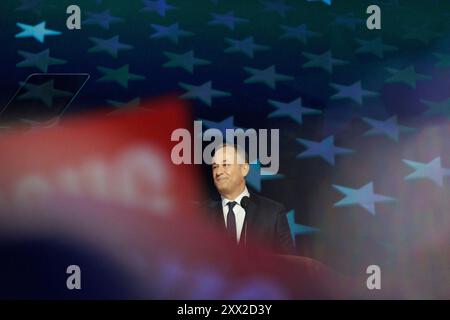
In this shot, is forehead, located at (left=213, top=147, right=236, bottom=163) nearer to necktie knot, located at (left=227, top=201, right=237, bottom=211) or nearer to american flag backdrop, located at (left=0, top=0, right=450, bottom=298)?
american flag backdrop, located at (left=0, top=0, right=450, bottom=298)

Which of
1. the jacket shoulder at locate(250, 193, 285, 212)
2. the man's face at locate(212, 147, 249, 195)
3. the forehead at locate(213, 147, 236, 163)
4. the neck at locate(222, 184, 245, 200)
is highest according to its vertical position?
the forehead at locate(213, 147, 236, 163)

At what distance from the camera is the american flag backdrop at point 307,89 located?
89.4 inches

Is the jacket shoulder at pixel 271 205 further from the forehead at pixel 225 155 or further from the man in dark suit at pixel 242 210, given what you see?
the forehead at pixel 225 155

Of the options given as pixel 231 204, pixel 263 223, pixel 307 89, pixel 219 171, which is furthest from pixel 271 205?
pixel 307 89

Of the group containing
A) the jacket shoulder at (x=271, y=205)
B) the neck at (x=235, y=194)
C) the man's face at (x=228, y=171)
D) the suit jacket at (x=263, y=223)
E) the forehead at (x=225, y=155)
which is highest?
the forehead at (x=225, y=155)

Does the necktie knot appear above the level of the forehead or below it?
below

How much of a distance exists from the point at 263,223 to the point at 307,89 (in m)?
0.70

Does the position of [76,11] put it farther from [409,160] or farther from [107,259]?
[409,160]

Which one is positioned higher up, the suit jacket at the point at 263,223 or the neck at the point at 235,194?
the neck at the point at 235,194

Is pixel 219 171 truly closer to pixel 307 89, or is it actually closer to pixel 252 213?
pixel 252 213

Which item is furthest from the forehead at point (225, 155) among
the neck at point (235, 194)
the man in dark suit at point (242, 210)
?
the neck at point (235, 194)

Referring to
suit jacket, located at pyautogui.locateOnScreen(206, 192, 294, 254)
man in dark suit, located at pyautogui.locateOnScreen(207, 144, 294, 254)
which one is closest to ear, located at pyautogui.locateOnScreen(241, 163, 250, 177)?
man in dark suit, located at pyautogui.locateOnScreen(207, 144, 294, 254)

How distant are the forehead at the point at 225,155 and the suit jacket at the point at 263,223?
0.20 metres

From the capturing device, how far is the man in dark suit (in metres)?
2.27
